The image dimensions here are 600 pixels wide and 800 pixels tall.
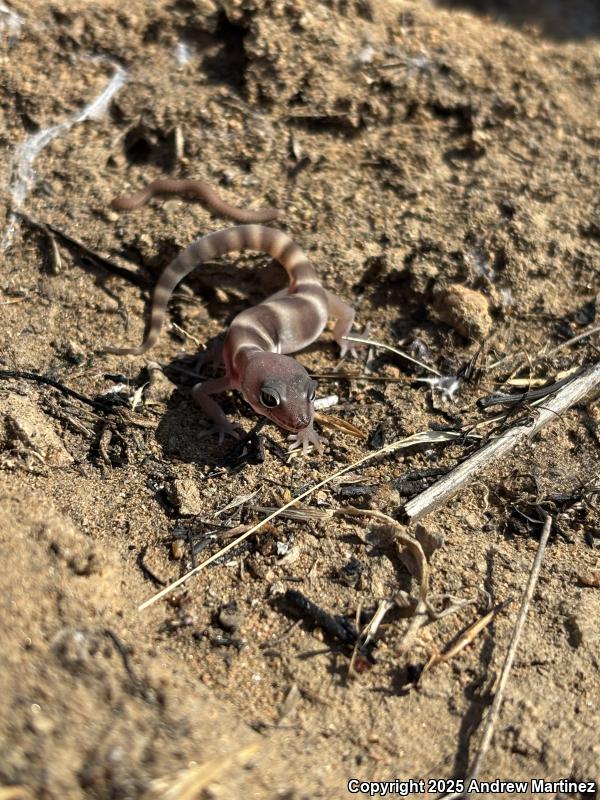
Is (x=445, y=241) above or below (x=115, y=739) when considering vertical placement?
above

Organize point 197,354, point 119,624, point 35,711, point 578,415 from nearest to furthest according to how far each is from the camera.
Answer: point 35,711 → point 119,624 → point 578,415 → point 197,354

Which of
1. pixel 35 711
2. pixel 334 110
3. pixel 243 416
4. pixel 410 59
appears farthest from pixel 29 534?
pixel 410 59

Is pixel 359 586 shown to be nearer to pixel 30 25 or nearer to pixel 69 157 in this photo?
pixel 69 157

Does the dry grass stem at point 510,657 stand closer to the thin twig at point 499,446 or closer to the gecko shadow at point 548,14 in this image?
the thin twig at point 499,446

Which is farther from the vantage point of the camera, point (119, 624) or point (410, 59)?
point (410, 59)

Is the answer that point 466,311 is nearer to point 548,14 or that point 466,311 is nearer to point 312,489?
point 312,489

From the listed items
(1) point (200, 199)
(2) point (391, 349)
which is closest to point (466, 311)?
(2) point (391, 349)

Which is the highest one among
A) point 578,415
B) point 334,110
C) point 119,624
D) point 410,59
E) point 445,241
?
point 410,59
